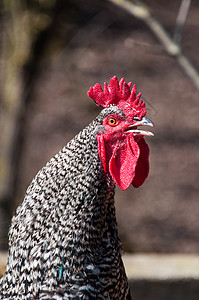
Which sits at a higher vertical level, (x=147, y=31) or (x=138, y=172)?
(x=147, y=31)

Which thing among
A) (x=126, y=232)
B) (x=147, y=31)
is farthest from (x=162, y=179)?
(x=147, y=31)

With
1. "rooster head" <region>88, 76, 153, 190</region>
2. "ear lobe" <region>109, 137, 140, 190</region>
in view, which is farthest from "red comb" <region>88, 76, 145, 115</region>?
"ear lobe" <region>109, 137, 140, 190</region>

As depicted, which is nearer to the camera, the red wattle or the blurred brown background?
the red wattle

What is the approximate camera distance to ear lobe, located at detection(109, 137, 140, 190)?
278cm

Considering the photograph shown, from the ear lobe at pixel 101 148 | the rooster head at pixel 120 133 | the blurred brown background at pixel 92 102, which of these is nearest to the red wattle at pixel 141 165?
the rooster head at pixel 120 133

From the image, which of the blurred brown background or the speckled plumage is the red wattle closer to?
the speckled plumage

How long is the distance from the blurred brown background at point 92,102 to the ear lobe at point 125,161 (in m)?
2.59

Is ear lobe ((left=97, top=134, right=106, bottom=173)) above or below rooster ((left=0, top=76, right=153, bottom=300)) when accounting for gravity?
above

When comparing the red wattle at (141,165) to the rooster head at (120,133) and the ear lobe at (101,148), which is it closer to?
the rooster head at (120,133)

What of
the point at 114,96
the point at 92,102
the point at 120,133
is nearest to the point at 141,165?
the point at 120,133

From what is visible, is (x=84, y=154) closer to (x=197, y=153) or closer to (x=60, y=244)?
(x=60, y=244)

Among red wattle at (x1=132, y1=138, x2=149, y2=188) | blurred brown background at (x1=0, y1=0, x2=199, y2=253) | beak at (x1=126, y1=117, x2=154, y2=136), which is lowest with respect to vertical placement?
red wattle at (x1=132, y1=138, x2=149, y2=188)

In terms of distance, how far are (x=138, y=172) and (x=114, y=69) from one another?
269 inches

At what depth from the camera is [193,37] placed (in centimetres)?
1030
